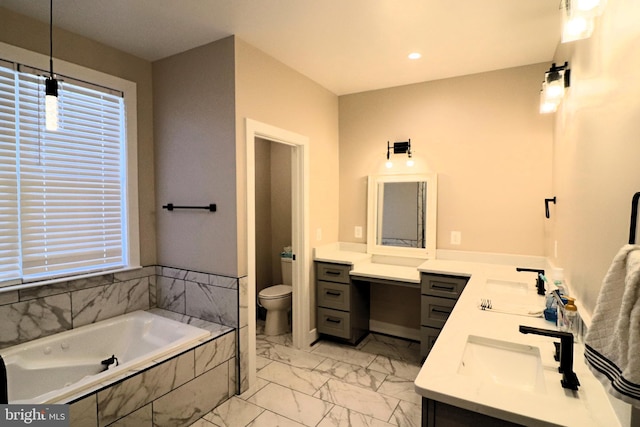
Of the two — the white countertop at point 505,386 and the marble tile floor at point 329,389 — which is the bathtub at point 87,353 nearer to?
the marble tile floor at point 329,389

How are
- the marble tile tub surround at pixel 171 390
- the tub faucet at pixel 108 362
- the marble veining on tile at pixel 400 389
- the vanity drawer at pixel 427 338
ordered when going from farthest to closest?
the vanity drawer at pixel 427 338 → the marble veining on tile at pixel 400 389 → the tub faucet at pixel 108 362 → the marble tile tub surround at pixel 171 390

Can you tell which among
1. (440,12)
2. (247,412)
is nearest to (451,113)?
(440,12)

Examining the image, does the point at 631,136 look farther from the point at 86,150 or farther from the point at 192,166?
the point at 86,150

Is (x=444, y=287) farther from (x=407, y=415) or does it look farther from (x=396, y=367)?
(x=407, y=415)

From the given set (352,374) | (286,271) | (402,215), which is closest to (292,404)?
(352,374)

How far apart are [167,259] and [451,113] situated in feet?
9.75

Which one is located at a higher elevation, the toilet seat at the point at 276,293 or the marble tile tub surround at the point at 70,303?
the marble tile tub surround at the point at 70,303

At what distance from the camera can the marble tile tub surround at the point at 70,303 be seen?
2105 mm

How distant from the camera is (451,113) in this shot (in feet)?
10.5

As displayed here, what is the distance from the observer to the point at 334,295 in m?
3.30

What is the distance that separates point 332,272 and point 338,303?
311 millimetres

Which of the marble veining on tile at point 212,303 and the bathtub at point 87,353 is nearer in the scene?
the bathtub at point 87,353

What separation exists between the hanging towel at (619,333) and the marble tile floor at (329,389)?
1.71 m

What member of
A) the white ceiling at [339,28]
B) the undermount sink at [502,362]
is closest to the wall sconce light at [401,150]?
the white ceiling at [339,28]
